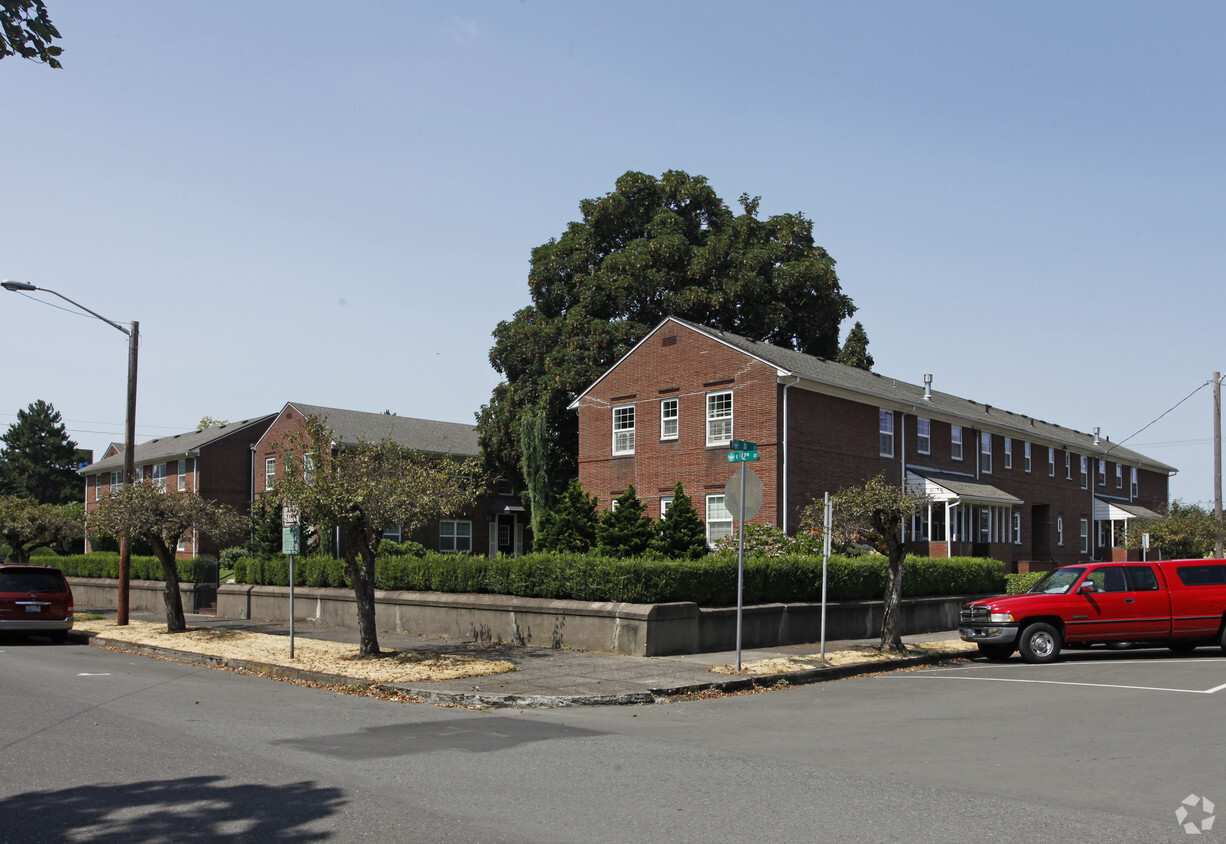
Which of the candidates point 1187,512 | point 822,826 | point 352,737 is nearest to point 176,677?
point 352,737

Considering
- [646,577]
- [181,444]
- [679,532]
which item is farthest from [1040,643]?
[181,444]

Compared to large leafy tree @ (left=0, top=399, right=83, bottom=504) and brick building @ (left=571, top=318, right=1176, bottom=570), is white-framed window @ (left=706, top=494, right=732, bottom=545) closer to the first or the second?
brick building @ (left=571, top=318, right=1176, bottom=570)

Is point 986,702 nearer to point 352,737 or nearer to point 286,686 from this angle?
point 352,737

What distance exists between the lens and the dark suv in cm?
2106

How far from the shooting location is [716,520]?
30.3m

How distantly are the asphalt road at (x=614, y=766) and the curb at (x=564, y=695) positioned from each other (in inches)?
17.8

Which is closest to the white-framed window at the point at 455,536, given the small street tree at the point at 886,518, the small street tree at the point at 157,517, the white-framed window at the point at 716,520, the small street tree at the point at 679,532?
the white-framed window at the point at 716,520

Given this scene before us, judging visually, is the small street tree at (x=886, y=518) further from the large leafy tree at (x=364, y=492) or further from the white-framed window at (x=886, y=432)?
the white-framed window at (x=886, y=432)

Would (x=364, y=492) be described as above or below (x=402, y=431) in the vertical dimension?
below

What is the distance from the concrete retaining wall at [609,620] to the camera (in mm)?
17312

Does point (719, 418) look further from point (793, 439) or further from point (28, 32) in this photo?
point (28, 32)

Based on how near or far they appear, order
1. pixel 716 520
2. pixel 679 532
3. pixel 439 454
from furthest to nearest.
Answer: pixel 439 454, pixel 716 520, pixel 679 532

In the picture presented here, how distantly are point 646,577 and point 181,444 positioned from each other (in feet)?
139

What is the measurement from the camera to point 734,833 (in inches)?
254
